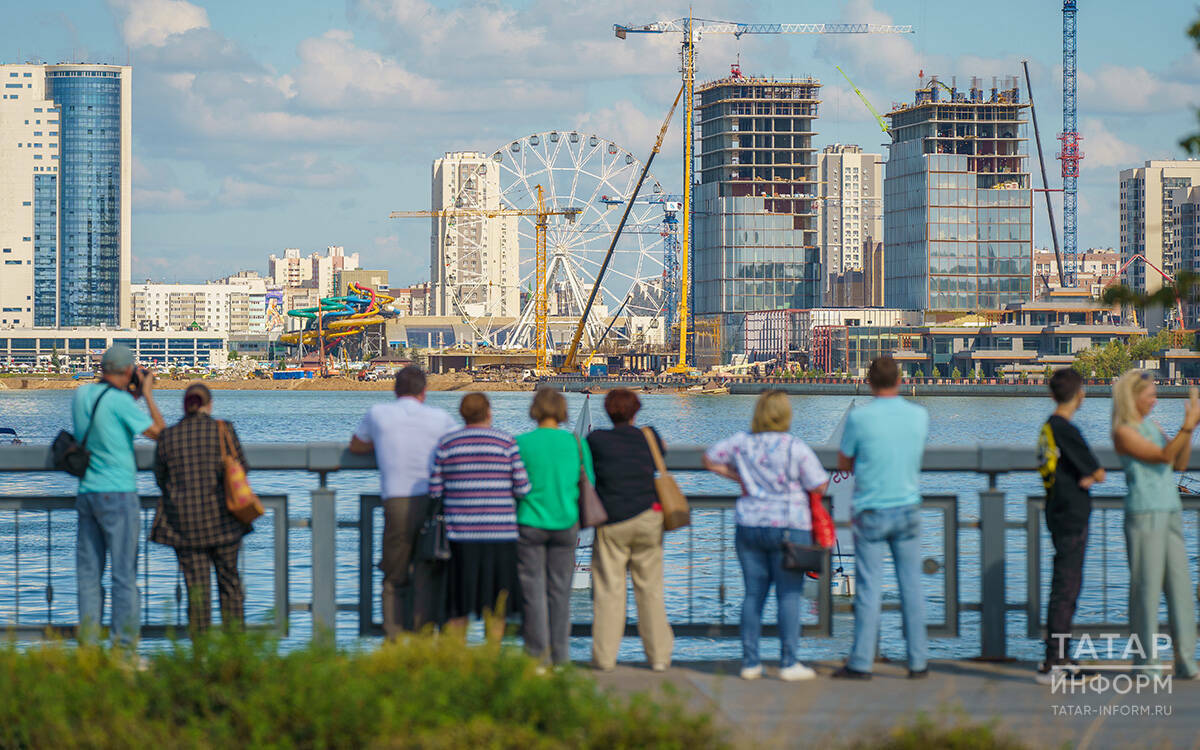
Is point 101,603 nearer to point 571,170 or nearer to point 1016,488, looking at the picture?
point 1016,488

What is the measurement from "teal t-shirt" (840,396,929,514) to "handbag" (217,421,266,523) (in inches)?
140

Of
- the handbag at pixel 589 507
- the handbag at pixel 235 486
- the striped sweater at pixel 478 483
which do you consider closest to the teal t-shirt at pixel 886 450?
the handbag at pixel 589 507

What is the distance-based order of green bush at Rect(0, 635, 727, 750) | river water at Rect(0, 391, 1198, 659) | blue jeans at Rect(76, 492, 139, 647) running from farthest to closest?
river water at Rect(0, 391, 1198, 659) < blue jeans at Rect(76, 492, 139, 647) < green bush at Rect(0, 635, 727, 750)

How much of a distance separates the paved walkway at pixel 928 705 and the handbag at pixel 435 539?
1205 millimetres

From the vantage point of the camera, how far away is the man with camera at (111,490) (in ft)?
28.0

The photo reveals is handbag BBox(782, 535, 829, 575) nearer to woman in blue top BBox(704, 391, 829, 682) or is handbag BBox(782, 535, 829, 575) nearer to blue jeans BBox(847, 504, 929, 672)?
woman in blue top BBox(704, 391, 829, 682)

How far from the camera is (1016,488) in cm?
5262

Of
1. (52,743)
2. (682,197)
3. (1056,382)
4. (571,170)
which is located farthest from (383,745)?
(682,197)

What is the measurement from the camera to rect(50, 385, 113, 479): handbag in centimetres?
845

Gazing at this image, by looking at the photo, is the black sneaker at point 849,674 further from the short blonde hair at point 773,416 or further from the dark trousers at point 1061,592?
the short blonde hair at point 773,416

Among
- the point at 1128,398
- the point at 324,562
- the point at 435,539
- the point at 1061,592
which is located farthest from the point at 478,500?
the point at 1128,398

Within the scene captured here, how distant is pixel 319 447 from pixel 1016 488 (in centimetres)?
4739

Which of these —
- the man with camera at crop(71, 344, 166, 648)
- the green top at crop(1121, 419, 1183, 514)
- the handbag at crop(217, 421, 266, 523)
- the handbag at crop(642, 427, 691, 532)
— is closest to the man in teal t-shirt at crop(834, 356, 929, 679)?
the handbag at crop(642, 427, 691, 532)

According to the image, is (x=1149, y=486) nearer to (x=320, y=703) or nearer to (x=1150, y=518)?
(x=1150, y=518)
